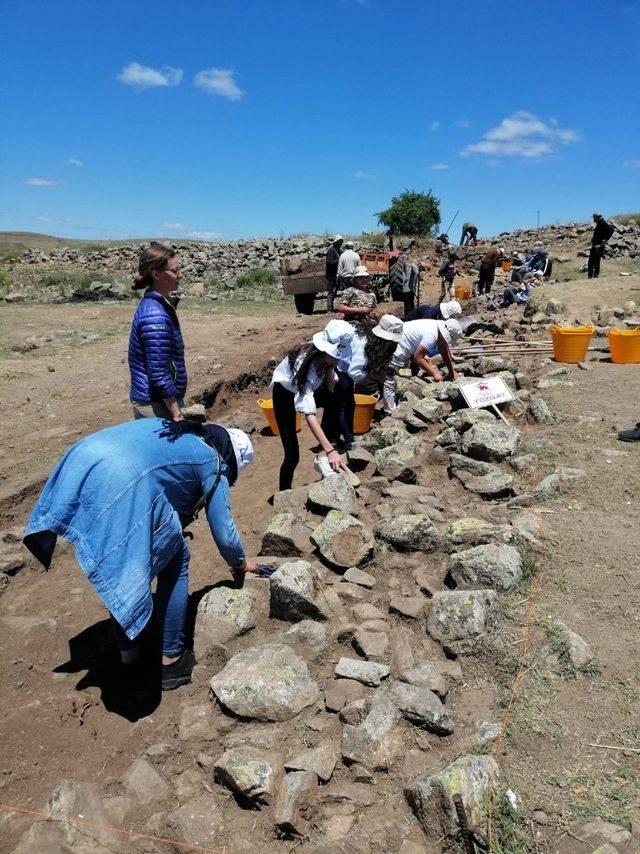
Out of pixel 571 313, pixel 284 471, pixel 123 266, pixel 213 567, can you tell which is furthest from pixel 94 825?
pixel 123 266

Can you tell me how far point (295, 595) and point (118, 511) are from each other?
3.71ft

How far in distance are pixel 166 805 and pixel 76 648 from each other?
1.40 metres

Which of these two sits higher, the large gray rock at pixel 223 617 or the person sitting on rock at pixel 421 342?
the person sitting on rock at pixel 421 342

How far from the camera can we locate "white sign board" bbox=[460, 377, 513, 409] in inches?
234

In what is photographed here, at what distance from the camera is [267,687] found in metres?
2.68

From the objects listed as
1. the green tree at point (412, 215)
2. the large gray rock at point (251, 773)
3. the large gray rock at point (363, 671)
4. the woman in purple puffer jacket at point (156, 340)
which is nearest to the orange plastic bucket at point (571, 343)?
the woman in purple puffer jacket at point (156, 340)

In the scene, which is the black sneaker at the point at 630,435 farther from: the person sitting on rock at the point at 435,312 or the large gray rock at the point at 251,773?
the large gray rock at the point at 251,773

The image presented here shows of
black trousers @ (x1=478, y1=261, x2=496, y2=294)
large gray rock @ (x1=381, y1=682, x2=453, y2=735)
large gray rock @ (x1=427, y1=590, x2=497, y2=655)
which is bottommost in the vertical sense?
large gray rock @ (x1=381, y1=682, x2=453, y2=735)

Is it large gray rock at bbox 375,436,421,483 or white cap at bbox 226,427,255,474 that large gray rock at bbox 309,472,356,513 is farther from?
white cap at bbox 226,427,255,474

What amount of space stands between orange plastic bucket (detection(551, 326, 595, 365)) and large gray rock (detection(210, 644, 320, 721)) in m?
6.27

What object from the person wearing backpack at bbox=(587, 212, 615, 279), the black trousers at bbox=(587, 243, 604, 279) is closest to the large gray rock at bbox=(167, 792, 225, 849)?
→ the person wearing backpack at bbox=(587, 212, 615, 279)

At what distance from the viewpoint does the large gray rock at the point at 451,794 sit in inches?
80.9

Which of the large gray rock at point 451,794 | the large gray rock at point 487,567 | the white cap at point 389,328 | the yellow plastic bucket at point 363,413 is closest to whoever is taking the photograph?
the large gray rock at point 451,794

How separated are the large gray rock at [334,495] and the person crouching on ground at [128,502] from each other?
151 centimetres
